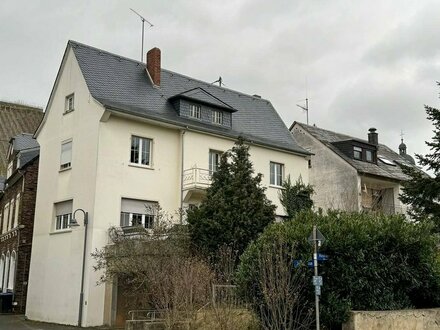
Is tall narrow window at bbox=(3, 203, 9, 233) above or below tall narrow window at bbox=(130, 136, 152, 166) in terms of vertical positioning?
below

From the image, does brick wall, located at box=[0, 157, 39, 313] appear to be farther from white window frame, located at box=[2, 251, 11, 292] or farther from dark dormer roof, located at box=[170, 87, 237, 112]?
dark dormer roof, located at box=[170, 87, 237, 112]

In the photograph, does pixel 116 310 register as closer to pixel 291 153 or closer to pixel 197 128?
pixel 197 128

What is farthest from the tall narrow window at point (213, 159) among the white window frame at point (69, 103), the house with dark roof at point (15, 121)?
the house with dark roof at point (15, 121)

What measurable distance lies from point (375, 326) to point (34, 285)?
58.9 feet

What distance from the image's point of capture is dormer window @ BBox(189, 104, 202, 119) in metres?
27.3

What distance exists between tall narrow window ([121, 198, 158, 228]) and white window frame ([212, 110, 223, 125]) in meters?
6.49

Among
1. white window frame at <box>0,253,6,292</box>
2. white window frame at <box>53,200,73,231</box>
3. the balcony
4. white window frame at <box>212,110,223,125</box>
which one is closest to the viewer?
white window frame at <box>53,200,73,231</box>

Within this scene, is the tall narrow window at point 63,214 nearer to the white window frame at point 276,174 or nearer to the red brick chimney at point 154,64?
the red brick chimney at point 154,64

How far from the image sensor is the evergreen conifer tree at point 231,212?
1842 centimetres

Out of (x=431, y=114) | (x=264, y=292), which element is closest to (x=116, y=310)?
(x=264, y=292)

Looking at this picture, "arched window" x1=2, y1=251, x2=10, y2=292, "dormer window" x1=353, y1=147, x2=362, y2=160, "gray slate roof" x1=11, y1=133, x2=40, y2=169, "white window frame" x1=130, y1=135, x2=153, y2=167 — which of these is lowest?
"arched window" x1=2, y1=251, x2=10, y2=292

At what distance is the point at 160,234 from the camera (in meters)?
18.8

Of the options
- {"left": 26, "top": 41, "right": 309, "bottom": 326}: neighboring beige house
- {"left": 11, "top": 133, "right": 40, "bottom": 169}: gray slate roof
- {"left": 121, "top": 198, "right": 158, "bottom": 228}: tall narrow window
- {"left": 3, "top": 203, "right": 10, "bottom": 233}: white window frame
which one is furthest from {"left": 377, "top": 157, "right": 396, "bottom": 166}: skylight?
{"left": 3, "top": 203, "right": 10, "bottom": 233}: white window frame

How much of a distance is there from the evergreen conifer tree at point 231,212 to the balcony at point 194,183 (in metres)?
4.66
